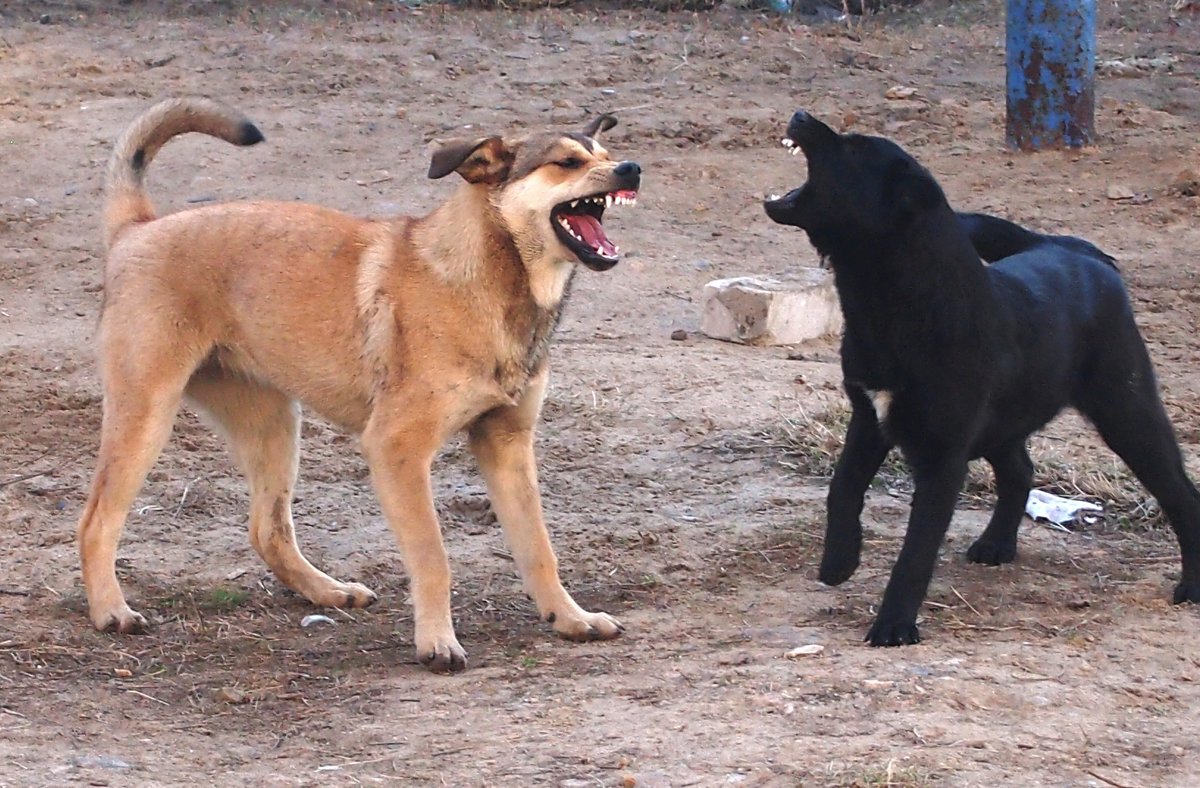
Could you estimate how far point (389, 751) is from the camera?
3.91m

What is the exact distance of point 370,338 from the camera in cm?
484

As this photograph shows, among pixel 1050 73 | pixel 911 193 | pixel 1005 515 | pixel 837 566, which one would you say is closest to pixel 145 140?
pixel 911 193

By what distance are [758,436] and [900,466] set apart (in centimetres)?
59

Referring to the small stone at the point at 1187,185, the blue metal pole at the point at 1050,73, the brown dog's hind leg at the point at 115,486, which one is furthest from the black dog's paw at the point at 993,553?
the blue metal pole at the point at 1050,73

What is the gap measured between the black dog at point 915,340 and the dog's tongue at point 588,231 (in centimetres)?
48

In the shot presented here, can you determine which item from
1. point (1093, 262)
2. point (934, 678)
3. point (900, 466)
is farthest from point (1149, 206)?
point (934, 678)

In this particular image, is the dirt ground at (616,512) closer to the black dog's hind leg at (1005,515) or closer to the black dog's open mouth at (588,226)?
the black dog's hind leg at (1005,515)

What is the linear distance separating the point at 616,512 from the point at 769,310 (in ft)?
6.49

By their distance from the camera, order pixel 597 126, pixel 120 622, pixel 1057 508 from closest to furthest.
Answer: pixel 120 622, pixel 597 126, pixel 1057 508

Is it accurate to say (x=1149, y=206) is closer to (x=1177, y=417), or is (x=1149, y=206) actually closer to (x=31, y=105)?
(x=1177, y=417)

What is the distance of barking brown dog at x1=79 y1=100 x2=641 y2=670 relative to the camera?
4676 mm

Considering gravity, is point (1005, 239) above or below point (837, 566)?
above

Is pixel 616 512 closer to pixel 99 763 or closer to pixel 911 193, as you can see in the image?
pixel 911 193

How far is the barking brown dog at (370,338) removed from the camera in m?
4.68
